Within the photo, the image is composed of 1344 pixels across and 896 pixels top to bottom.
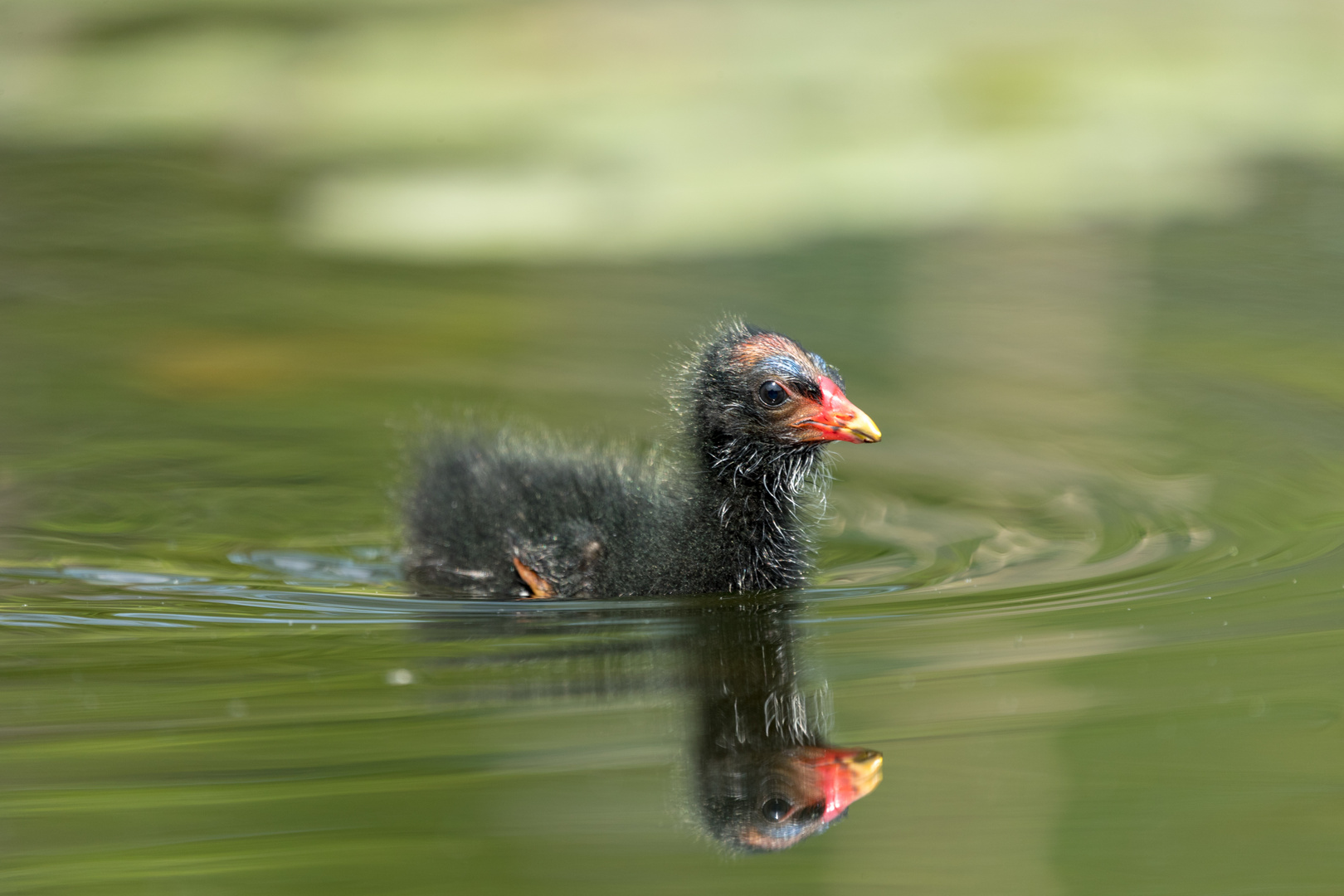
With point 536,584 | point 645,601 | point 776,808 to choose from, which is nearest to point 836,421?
point 645,601

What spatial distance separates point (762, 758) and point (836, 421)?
181cm

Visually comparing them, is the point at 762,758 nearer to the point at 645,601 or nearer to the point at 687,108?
the point at 645,601

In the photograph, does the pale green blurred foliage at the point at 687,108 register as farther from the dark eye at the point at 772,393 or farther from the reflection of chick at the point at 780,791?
the reflection of chick at the point at 780,791

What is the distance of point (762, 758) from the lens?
3635 millimetres

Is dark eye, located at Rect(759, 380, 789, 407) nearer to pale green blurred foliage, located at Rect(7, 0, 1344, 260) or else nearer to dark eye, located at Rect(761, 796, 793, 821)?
dark eye, located at Rect(761, 796, 793, 821)

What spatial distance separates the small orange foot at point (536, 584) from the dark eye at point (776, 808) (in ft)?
7.00

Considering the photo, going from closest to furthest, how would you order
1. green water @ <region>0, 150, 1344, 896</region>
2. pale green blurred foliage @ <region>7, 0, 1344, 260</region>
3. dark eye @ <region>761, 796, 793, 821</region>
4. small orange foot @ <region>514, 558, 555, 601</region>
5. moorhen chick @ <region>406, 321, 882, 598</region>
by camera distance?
green water @ <region>0, 150, 1344, 896</region> → dark eye @ <region>761, 796, 793, 821</region> → moorhen chick @ <region>406, 321, 882, 598</region> → small orange foot @ <region>514, 558, 555, 601</region> → pale green blurred foliage @ <region>7, 0, 1344, 260</region>

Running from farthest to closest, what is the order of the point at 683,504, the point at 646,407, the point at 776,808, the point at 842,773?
the point at 646,407 < the point at 683,504 < the point at 842,773 < the point at 776,808

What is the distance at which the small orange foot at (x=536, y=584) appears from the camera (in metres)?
5.45

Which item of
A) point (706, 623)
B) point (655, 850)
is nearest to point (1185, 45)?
point (706, 623)

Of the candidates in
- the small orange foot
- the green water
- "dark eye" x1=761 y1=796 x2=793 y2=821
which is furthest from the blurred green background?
the small orange foot

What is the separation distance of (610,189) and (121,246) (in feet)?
10.2

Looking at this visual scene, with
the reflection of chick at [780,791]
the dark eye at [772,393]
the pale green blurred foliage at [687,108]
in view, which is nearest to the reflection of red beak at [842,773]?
the reflection of chick at [780,791]

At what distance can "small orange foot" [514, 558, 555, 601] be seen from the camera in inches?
215
